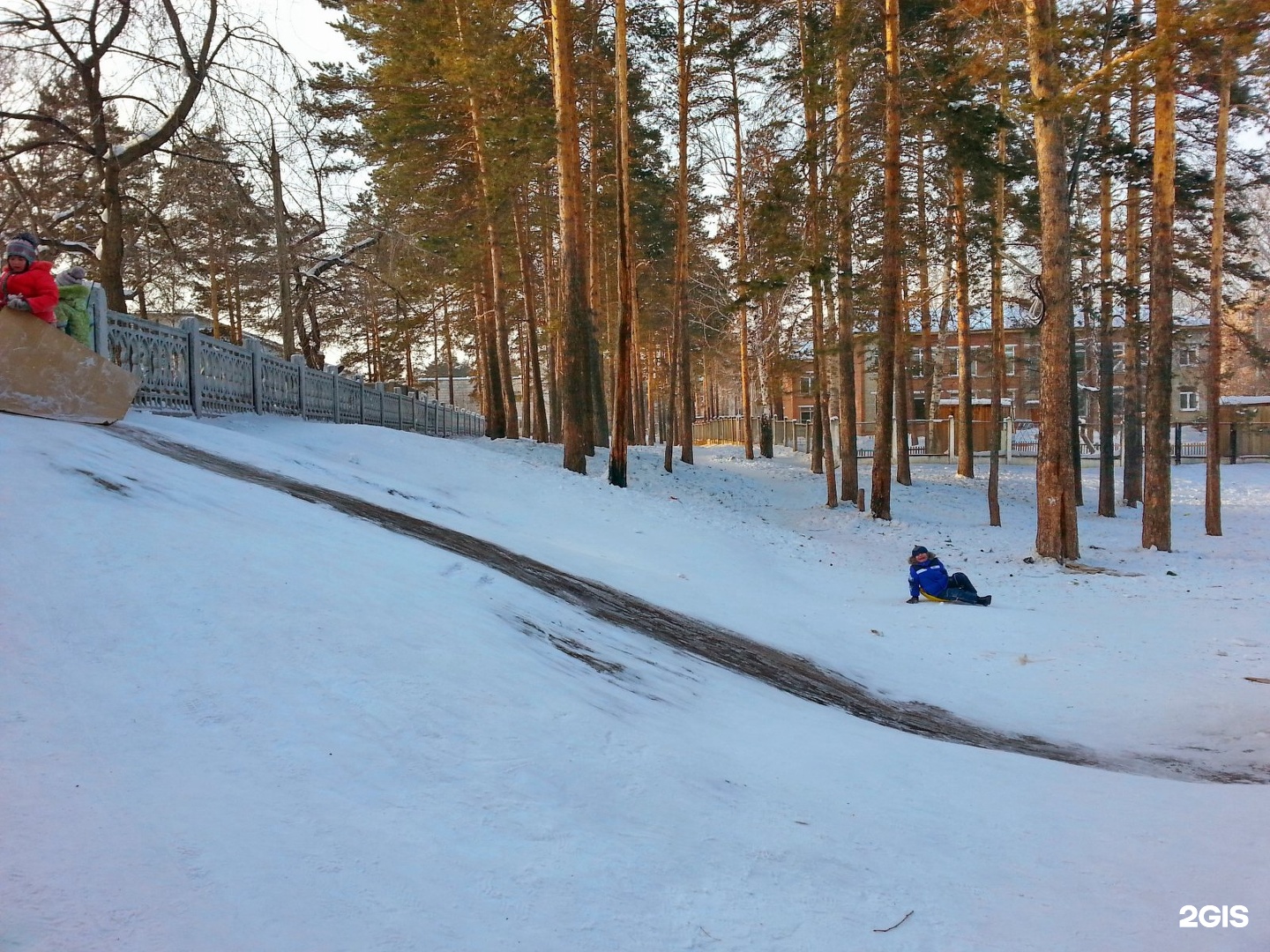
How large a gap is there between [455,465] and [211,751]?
1151 cm

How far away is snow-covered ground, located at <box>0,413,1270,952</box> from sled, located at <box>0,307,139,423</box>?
641 millimetres

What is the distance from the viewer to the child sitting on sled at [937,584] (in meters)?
10.3

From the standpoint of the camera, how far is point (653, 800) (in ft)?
11.4

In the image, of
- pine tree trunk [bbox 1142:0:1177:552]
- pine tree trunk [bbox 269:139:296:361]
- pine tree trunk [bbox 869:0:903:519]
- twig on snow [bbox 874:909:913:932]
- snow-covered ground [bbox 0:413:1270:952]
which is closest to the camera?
snow-covered ground [bbox 0:413:1270:952]

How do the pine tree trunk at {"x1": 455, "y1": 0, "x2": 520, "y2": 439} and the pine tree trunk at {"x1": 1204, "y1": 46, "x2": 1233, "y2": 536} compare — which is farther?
the pine tree trunk at {"x1": 455, "y1": 0, "x2": 520, "y2": 439}

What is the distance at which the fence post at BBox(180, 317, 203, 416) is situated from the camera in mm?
11172

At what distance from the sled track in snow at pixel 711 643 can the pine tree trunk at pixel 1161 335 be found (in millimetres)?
9991

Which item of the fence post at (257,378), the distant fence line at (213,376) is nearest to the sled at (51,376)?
the distant fence line at (213,376)

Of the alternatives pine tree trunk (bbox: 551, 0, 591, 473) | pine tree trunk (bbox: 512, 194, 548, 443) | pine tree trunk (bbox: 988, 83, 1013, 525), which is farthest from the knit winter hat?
pine tree trunk (bbox: 512, 194, 548, 443)

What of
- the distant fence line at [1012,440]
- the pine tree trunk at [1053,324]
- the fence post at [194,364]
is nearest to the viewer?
the fence post at [194,364]

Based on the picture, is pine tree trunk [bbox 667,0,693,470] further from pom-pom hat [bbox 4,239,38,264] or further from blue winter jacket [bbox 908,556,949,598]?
pom-pom hat [bbox 4,239,38,264]

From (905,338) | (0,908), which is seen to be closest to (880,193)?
(905,338)

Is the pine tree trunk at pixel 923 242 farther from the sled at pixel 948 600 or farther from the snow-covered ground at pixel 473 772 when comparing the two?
the snow-covered ground at pixel 473 772

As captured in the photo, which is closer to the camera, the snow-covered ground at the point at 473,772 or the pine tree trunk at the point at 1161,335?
the snow-covered ground at the point at 473,772
